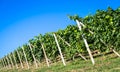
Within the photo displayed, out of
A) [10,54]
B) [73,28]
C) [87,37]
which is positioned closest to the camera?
[87,37]

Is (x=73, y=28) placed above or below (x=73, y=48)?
above

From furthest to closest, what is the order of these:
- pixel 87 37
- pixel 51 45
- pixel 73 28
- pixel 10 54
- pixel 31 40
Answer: pixel 10 54 → pixel 31 40 → pixel 51 45 → pixel 73 28 → pixel 87 37

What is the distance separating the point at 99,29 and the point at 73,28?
9031 mm

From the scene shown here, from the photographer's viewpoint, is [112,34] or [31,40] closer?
[112,34]

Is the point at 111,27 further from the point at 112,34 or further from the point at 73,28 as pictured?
the point at 73,28

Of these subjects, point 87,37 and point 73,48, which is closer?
point 87,37

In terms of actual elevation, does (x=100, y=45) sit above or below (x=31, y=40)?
below

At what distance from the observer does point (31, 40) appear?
125 ft

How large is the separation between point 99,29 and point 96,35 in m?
0.47

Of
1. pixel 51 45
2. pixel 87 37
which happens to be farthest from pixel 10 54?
pixel 87 37

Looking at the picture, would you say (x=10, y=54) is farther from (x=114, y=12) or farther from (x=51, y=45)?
(x=114, y=12)

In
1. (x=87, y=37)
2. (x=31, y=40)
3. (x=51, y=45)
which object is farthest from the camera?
(x=31, y=40)

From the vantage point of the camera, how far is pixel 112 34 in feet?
60.5

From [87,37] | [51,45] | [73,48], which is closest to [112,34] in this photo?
[87,37]
